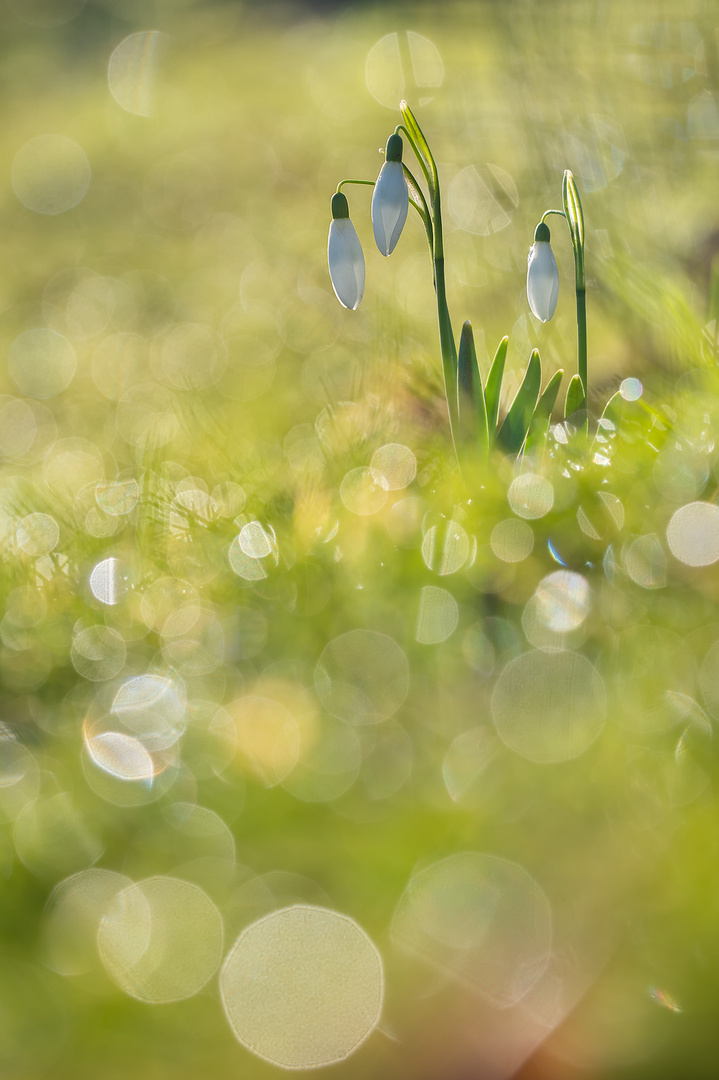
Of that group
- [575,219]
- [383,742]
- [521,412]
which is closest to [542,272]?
[575,219]

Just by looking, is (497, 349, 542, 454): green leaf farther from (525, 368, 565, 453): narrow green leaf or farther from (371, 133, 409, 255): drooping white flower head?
(371, 133, 409, 255): drooping white flower head

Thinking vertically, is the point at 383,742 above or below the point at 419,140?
below

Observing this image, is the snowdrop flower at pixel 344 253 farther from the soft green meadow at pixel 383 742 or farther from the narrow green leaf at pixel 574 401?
the narrow green leaf at pixel 574 401

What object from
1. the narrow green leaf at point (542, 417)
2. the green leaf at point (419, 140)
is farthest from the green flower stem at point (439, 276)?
the narrow green leaf at point (542, 417)

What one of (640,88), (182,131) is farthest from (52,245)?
(640,88)

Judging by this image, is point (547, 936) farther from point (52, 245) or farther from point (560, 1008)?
point (52, 245)

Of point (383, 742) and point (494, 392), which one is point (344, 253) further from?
point (383, 742)
